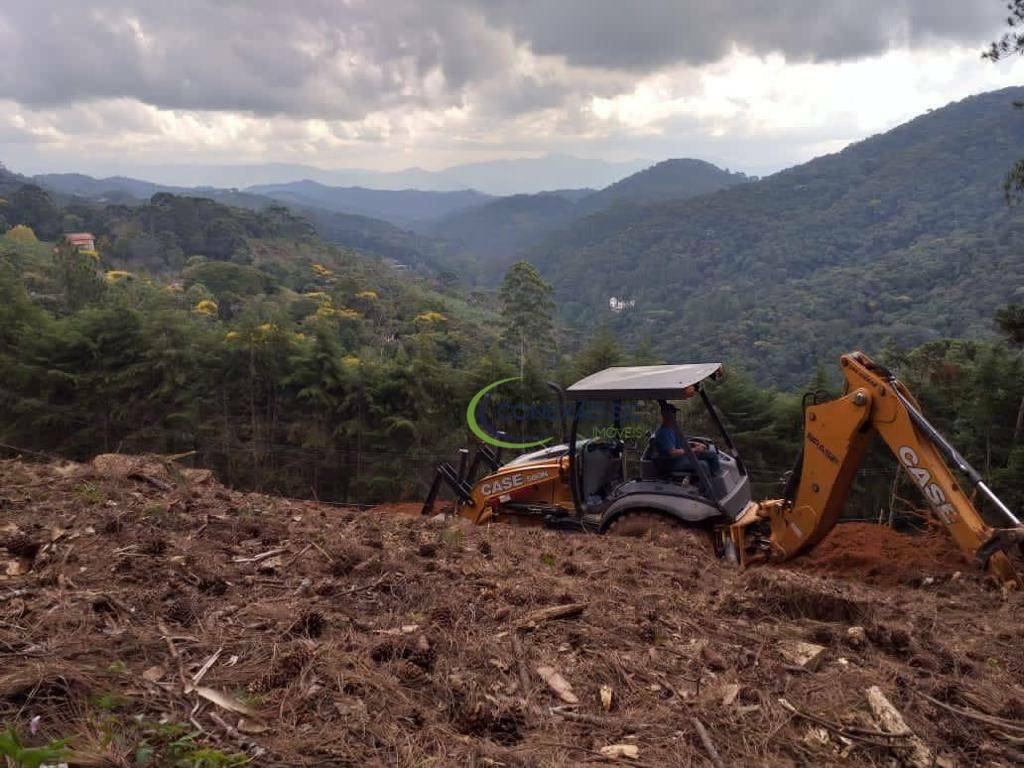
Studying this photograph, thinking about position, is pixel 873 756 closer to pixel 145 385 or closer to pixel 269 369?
pixel 269 369

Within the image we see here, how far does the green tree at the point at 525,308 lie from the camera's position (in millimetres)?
38531

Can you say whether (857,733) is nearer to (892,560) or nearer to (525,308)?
(892,560)

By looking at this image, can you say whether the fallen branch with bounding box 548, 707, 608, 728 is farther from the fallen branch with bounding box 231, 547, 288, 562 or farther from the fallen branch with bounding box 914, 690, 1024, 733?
the fallen branch with bounding box 231, 547, 288, 562

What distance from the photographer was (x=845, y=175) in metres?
112

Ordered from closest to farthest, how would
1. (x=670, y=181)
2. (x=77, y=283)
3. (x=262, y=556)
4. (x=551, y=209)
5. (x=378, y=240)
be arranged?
(x=262, y=556) → (x=77, y=283) → (x=378, y=240) → (x=670, y=181) → (x=551, y=209)

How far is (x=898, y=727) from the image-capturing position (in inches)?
99.1

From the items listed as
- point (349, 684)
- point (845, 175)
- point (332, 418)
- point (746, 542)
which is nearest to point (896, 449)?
point (746, 542)

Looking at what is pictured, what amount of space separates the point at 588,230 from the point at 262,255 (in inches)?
2805

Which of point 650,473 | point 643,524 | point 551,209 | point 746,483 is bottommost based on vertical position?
point 643,524

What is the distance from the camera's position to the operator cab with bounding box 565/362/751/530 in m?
5.44

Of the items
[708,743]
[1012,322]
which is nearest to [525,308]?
[1012,322]

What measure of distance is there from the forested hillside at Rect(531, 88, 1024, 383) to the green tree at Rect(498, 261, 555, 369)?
15641 mm

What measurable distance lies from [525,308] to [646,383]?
111 ft

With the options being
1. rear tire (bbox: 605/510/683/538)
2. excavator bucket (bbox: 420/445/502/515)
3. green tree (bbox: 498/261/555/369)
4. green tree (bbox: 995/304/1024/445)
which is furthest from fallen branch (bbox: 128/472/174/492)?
green tree (bbox: 498/261/555/369)
